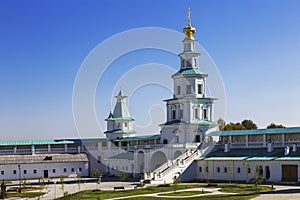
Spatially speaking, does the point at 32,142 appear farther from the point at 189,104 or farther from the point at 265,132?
the point at 265,132

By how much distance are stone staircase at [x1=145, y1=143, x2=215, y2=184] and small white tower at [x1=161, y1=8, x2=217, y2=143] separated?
100 inches

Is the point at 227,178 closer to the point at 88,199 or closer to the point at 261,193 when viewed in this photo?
the point at 261,193

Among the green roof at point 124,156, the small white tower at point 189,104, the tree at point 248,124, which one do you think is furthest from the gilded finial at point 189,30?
the tree at point 248,124

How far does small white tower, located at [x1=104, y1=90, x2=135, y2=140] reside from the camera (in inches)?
2731

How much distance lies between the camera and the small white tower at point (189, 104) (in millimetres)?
54906

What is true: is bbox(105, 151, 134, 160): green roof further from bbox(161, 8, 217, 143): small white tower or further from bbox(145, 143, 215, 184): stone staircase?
bbox(145, 143, 215, 184): stone staircase

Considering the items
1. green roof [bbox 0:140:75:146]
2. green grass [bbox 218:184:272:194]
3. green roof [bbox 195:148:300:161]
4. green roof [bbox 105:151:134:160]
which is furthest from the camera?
green roof [bbox 0:140:75:146]

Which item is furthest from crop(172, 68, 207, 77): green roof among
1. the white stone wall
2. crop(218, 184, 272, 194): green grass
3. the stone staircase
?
crop(218, 184, 272, 194): green grass

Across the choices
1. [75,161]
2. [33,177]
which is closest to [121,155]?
[75,161]

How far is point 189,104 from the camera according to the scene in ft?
181

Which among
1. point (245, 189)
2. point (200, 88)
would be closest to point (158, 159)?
point (200, 88)

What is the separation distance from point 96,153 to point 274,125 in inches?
1115

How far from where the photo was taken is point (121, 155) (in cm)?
6222

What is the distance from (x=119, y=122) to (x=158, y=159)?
1552cm
